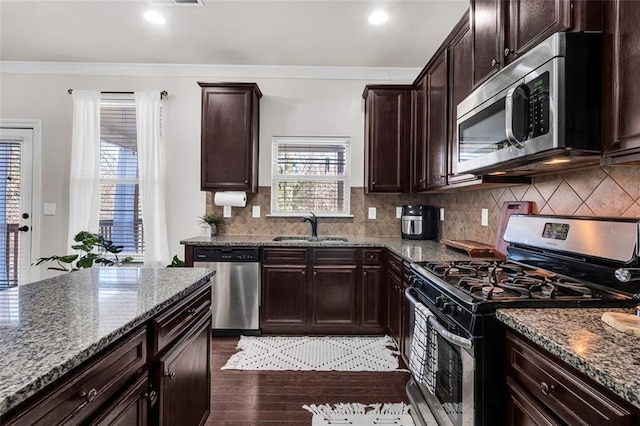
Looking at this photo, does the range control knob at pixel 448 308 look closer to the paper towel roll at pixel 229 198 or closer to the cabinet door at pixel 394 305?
the cabinet door at pixel 394 305

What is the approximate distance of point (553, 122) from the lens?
126 centimetres

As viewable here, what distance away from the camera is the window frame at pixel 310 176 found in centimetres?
379

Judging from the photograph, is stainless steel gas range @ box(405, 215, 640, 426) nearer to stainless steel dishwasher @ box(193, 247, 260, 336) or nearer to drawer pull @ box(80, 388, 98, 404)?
drawer pull @ box(80, 388, 98, 404)

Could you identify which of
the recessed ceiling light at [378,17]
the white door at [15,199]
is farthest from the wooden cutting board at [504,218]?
the white door at [15,199]

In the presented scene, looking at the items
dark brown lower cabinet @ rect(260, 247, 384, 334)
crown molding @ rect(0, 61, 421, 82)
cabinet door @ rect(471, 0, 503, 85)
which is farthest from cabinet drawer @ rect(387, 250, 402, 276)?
crown molding @ rect(0, 61, 421, 82)

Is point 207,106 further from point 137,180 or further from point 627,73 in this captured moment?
point 627,73

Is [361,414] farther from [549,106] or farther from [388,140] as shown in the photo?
[388,140]

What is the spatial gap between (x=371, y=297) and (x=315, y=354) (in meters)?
0.75

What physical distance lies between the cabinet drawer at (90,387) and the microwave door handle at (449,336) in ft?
3.71

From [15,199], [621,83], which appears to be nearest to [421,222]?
[621,83]

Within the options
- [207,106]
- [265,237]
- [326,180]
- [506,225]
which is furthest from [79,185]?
[506,225]

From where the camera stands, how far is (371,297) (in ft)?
10.5

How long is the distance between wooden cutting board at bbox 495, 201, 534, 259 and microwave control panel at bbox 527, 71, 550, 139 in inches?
34.3

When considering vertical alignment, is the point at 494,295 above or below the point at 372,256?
above
